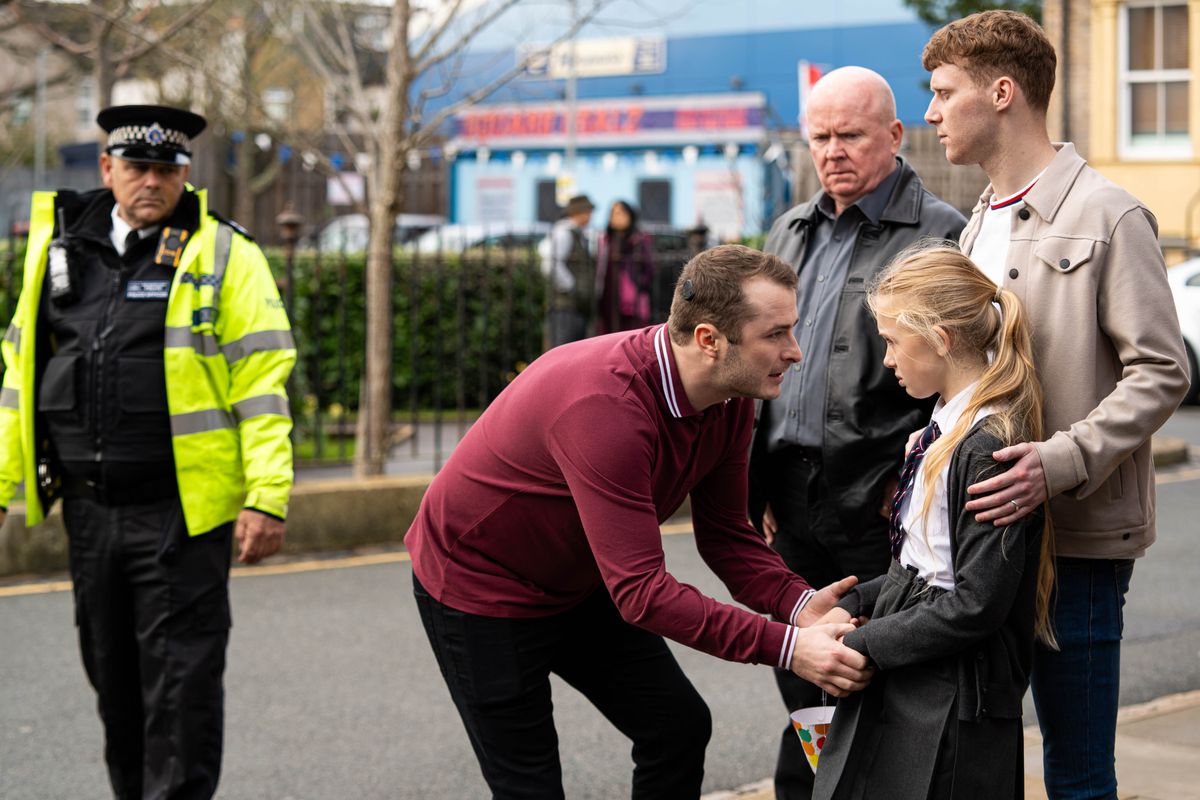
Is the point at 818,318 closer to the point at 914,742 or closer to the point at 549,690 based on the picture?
the point at 549,690

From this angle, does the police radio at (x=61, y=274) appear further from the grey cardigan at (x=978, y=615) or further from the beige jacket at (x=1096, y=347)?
the beige jacket at (x=1096, y=347)

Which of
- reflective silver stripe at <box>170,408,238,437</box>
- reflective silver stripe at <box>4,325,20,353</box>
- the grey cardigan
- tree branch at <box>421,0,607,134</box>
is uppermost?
tree branch at <box>421,0,607,134</box>

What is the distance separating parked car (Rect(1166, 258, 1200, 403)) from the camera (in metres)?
15.3

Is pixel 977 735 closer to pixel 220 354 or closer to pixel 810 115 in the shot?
pixel 810 115

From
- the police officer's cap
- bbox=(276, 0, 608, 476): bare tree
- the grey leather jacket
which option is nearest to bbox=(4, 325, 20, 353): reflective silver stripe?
the police officer's cap

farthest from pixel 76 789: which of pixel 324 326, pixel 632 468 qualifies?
pixel 324 326

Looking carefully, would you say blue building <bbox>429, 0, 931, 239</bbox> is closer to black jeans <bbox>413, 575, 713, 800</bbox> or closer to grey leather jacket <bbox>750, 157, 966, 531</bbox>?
grey leather jacket <bbox>750, 157, 966, 531</bbox>

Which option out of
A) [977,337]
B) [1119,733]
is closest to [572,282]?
[1119,733]

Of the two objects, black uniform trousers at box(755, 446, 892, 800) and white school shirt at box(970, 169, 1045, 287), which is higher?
white school shirt at box(970, 169, 1045, 287)

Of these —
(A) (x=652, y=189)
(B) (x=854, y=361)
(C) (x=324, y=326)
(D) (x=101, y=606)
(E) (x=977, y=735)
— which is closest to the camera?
(E) (x=977, y=735)

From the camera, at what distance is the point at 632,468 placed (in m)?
2.98

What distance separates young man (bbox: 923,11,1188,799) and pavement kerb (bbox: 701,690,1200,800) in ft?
3.96

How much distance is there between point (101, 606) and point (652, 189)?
29.8m

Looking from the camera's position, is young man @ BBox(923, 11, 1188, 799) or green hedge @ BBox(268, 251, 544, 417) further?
green hedge @ BBox(268, 251, 544, 417)
